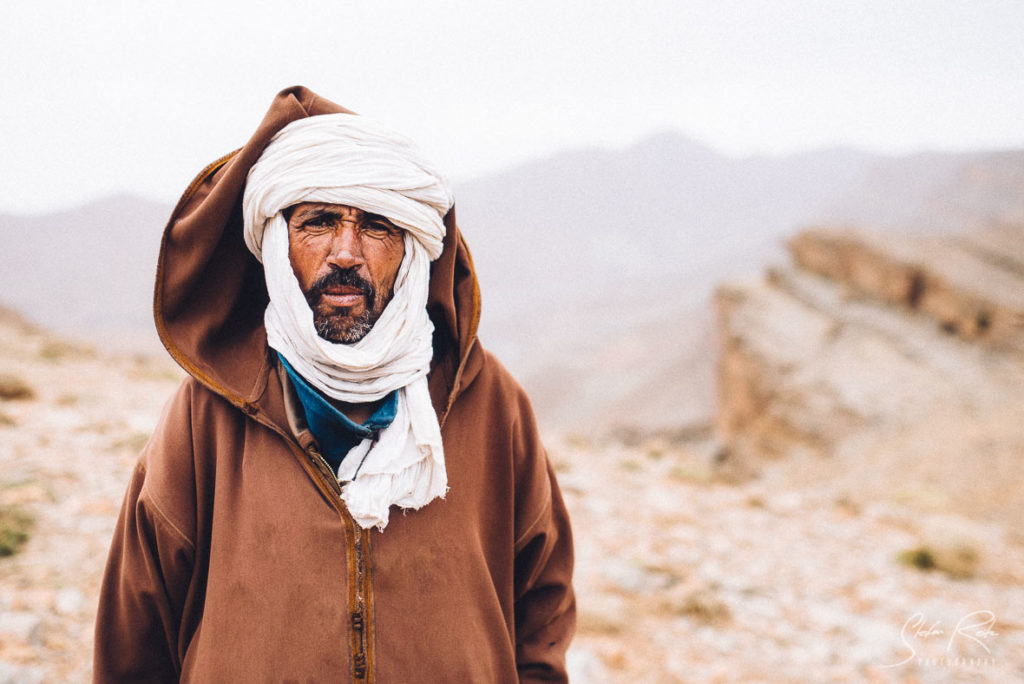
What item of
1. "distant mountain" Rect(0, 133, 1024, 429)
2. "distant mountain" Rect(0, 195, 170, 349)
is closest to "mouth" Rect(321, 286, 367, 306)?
"distant mountain" Rect(0, 133, 1024, 429)

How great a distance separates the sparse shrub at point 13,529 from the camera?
3328 mm

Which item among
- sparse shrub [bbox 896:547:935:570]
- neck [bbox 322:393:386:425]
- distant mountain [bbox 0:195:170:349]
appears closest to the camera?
neck [bbox 322:393:386:425]

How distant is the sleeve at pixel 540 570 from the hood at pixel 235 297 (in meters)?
0.29

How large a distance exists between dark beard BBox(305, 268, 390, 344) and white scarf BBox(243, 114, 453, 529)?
30 millimetres

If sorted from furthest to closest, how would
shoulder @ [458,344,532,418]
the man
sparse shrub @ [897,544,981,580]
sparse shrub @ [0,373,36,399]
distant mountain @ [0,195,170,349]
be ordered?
distant mountain @ [0,195,170,349], sparse shrub @ [0,373,36,399], sparse shrub @ [897,544,981,580], shoulder @ [458,344,532,418], the man

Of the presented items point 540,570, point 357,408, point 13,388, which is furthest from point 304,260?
point 13,388

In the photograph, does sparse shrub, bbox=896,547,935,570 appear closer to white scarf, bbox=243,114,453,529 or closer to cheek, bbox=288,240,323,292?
white scarf, bbox=243,114,453,529

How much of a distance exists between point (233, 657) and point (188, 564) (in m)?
0.23

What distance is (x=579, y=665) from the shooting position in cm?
322

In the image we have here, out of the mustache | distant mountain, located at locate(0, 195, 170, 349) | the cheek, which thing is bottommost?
distant mountain, located at locate(0, 195, 170, 349)

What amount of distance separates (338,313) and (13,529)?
3.23 meters

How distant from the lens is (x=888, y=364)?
9.13 meters

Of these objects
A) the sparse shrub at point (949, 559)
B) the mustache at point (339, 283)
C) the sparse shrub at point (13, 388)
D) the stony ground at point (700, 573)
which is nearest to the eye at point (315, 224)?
the mustache at point (339, 283)

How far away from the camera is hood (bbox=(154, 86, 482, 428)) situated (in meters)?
1.40
